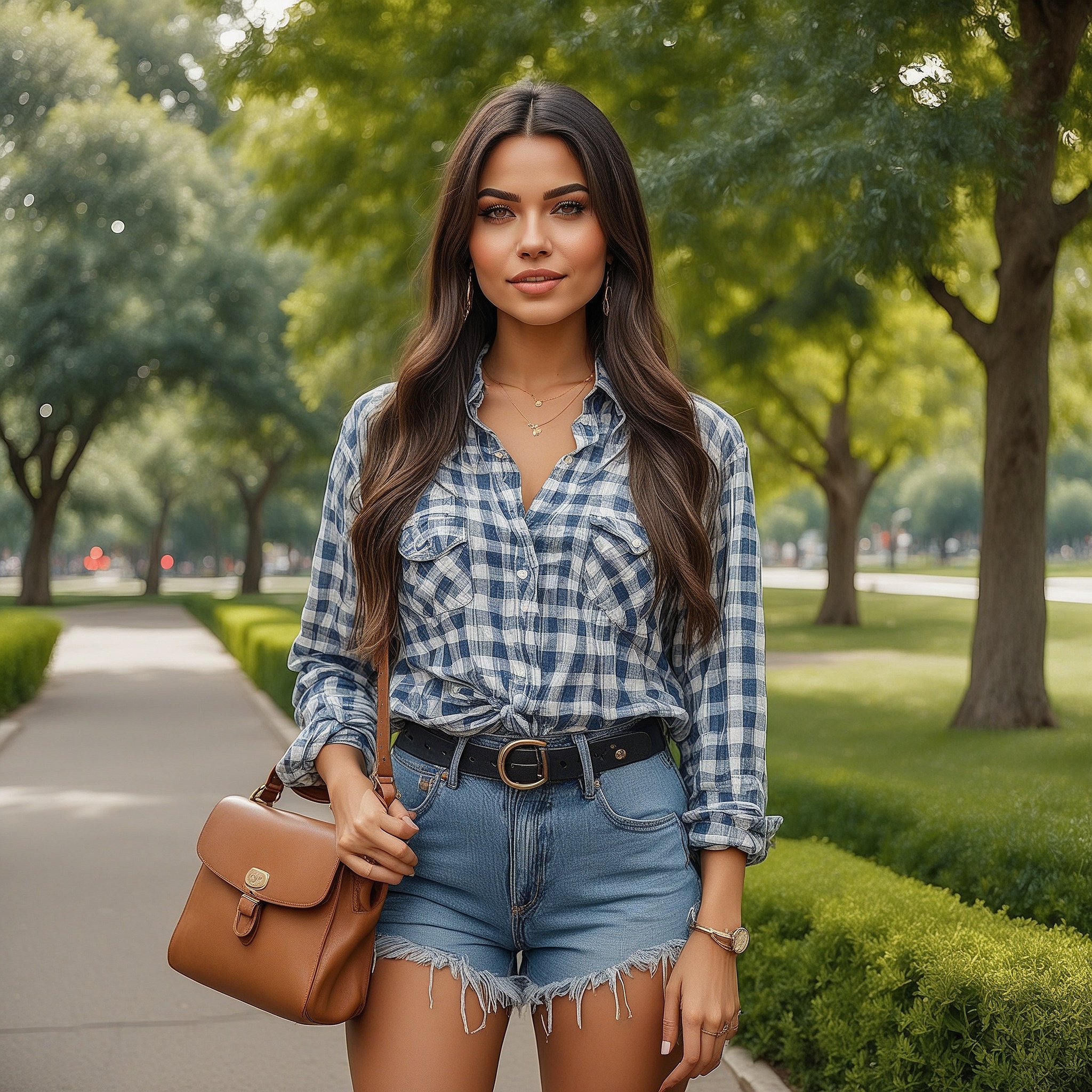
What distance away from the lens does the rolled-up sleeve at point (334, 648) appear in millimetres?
2039

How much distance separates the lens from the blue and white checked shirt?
6.32 ft

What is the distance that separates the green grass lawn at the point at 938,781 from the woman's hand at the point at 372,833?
3336mm

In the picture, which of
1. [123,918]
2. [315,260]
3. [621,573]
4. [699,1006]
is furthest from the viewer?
[315,260]

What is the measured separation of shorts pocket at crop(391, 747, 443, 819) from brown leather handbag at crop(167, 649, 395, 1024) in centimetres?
4

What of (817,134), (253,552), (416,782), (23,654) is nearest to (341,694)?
(416,782)

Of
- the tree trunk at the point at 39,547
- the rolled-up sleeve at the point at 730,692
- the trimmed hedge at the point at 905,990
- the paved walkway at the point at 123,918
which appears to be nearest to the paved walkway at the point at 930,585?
the tree trunk at the point at 39,547

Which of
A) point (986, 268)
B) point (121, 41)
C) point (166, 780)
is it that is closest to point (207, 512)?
point (121, 41)

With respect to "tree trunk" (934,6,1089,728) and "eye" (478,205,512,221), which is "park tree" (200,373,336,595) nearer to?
"tree trunk" (934,6,1089,728)

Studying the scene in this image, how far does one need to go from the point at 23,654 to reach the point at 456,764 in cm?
1378

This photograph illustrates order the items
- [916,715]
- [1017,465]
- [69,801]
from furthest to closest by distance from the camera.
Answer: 1. [916,715]
2. [1017,465]
3. [69,801]

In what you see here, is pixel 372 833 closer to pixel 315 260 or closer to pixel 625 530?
pixel 625 530

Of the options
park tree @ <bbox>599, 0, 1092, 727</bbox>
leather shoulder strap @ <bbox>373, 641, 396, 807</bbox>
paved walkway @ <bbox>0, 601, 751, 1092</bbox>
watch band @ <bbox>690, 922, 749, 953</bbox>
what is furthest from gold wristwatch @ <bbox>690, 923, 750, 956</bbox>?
park tree @ <bbox>599, 0, 1092, 727</bbox>

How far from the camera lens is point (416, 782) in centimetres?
198

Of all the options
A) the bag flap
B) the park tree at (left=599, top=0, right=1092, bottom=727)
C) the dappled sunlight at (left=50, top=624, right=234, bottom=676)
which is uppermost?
the park tree at (left=599, top=0, right=1092, bottom=727)
